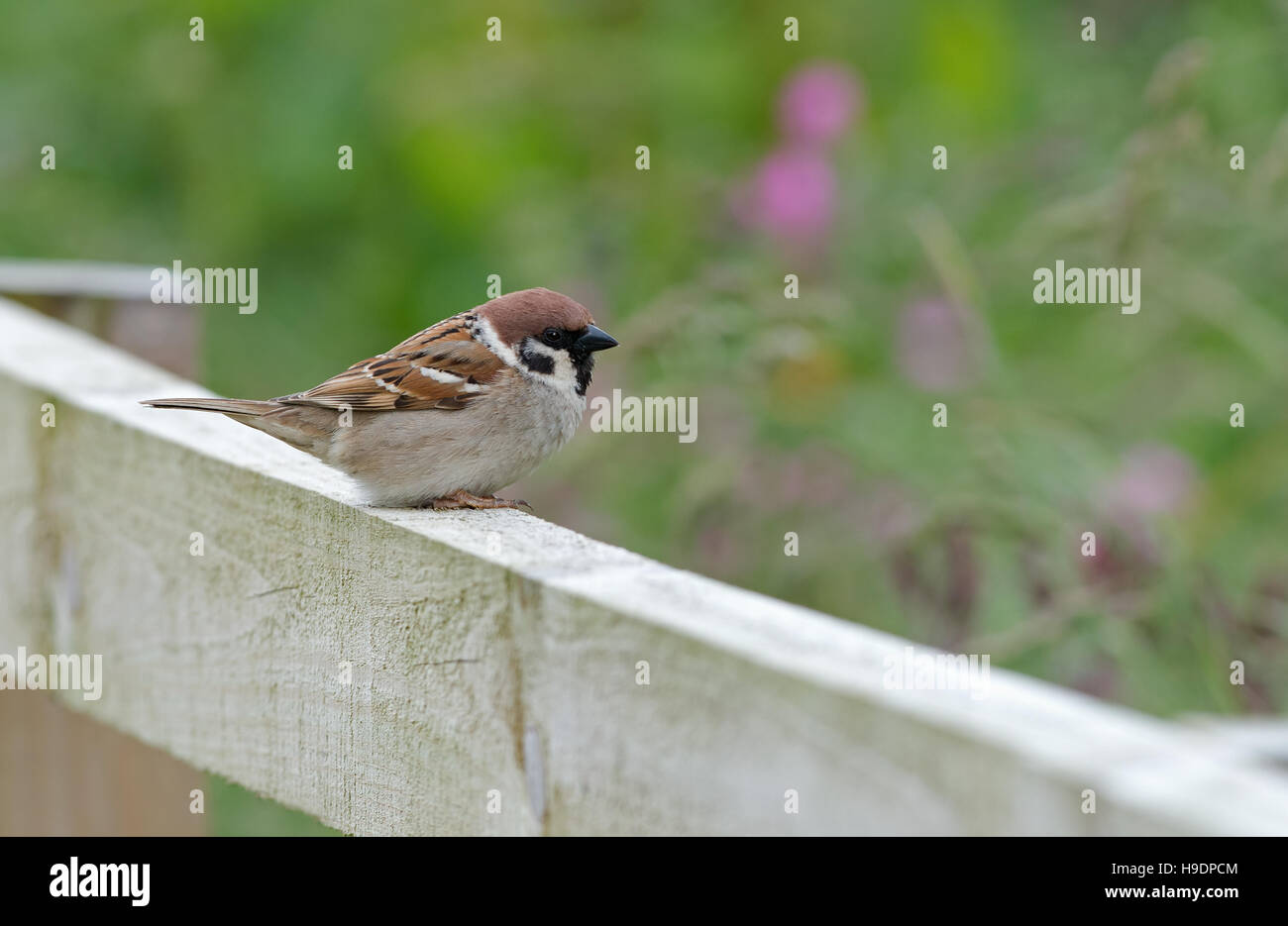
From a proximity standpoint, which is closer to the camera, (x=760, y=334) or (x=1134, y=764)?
(x=1134, y=764)

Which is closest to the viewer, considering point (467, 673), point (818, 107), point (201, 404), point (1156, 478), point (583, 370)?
point (467, 673)

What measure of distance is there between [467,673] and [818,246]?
2550 millimetres

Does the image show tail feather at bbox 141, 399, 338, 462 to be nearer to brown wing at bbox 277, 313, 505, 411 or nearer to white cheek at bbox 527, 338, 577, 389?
brown wing at bbox 277, 313, 505, 411

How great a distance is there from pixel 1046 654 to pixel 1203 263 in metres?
1.09

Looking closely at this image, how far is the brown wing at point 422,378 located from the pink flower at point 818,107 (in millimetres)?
1522

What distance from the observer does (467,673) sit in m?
1.30

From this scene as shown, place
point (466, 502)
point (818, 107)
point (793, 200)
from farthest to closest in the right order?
point (818, 107)
point (793, 200)
point (466, 502)

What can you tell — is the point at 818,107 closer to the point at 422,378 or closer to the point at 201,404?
the point at 422,378

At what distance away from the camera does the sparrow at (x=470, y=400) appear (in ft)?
7.59

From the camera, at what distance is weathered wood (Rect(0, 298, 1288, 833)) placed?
32.6 inches

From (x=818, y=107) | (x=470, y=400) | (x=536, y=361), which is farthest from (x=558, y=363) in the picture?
(x=818, y=107)

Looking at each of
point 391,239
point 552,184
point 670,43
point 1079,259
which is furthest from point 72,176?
point 1079,259
